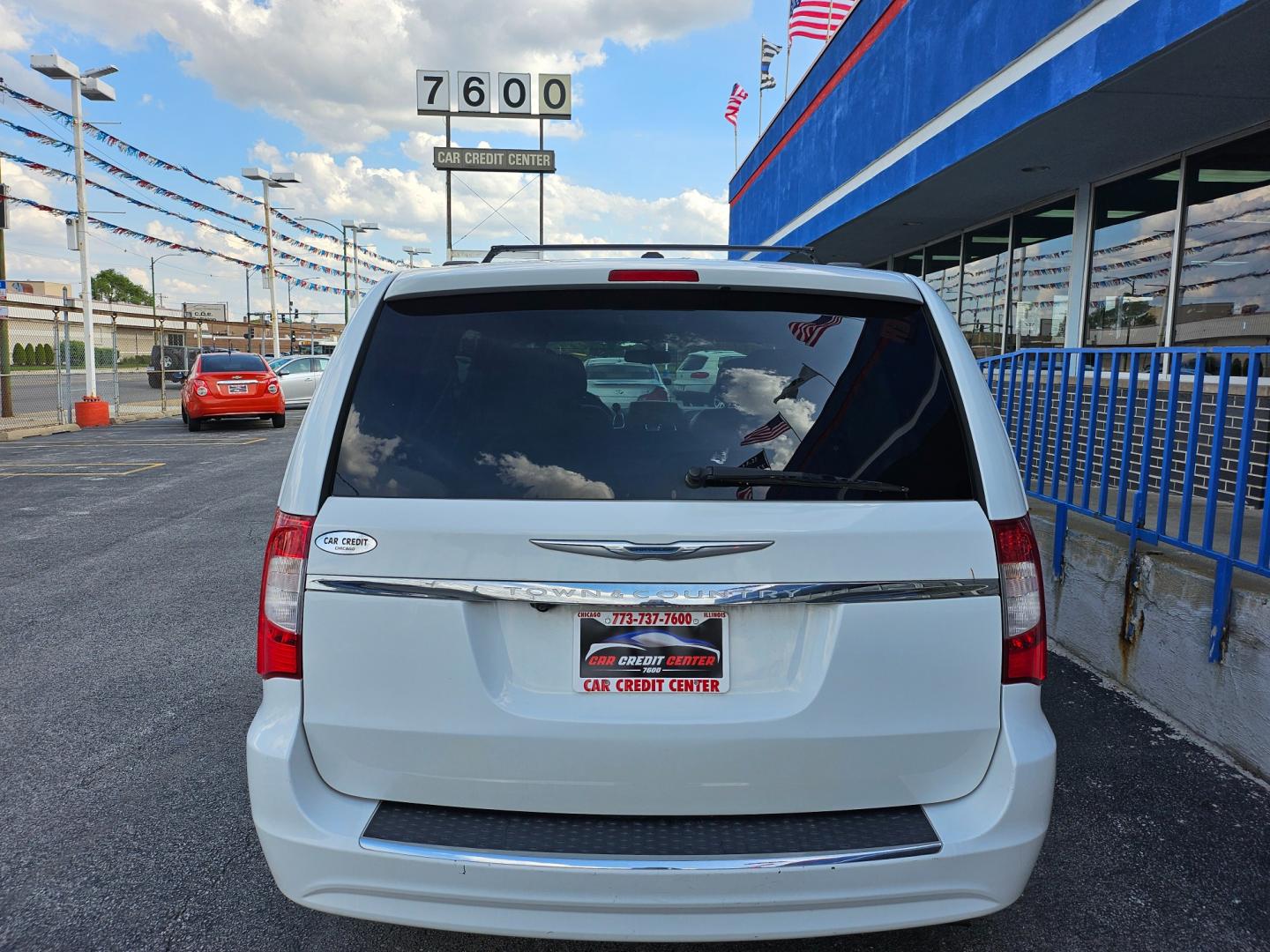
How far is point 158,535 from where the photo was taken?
26.7ft

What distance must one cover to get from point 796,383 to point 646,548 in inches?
23.4

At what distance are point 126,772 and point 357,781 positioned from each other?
208cm

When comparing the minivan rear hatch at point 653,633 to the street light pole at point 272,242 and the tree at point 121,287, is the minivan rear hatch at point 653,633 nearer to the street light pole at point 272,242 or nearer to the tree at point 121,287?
the street light pole at point 272,242

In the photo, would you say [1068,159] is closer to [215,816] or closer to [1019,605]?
[1019,605]

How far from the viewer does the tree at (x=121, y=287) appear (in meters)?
139

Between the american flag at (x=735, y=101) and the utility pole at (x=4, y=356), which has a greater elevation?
the american flag at (x=735, y=101)

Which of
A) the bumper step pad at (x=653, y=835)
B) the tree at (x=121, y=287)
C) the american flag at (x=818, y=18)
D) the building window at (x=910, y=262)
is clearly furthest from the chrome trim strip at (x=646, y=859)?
the tree at (x=121, y=287)

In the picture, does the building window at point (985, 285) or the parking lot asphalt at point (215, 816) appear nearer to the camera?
the parking lot asphalt at point (215, 816)

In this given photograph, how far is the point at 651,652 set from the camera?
2.01m

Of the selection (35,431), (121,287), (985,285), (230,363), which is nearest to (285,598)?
(985,285)

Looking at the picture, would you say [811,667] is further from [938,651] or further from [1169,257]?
[1169,257]

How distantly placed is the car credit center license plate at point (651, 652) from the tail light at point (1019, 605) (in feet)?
2.10

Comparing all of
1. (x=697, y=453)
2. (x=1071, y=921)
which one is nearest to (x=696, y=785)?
(x=697, y=453)

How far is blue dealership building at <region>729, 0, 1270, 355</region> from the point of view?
6277 mm
